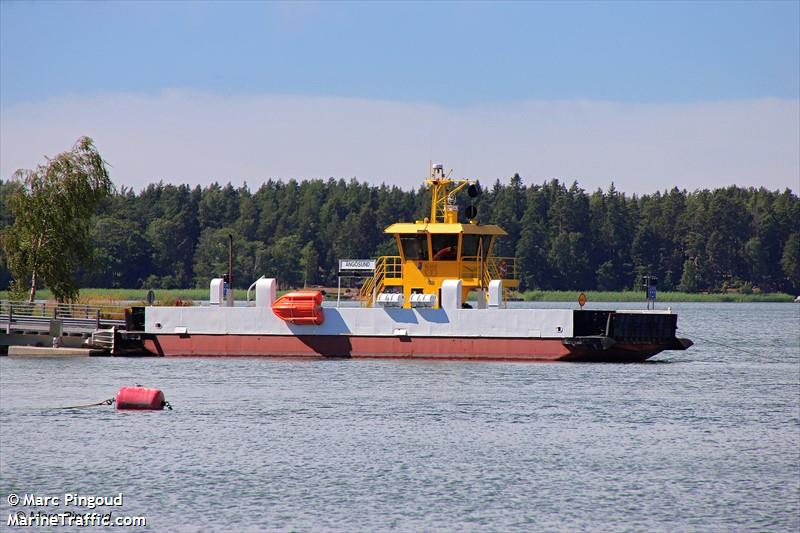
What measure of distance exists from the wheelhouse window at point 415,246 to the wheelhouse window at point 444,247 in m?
0.38

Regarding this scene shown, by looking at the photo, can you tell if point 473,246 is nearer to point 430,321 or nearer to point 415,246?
point 415,246

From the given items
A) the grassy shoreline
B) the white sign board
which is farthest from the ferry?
the grassy shoreline

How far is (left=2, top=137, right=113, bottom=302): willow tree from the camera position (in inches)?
2422

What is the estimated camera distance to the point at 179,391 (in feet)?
139

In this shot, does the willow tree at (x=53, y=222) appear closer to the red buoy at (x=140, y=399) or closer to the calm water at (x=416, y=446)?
the calm water at (x=416, y=446)

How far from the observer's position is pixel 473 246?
5041cm

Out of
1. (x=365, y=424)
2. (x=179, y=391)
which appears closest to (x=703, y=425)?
(x=365, y=424)

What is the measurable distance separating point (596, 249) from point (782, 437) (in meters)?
139

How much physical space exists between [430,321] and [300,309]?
549 centimetres

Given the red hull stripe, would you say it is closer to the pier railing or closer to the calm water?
the calm water

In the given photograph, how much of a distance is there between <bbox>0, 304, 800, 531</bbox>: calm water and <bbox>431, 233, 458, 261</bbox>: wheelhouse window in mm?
4901

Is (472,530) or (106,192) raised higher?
(106,192)

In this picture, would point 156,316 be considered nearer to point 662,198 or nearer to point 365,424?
point 365,424

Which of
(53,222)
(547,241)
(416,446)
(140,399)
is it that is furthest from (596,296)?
(416,446)
